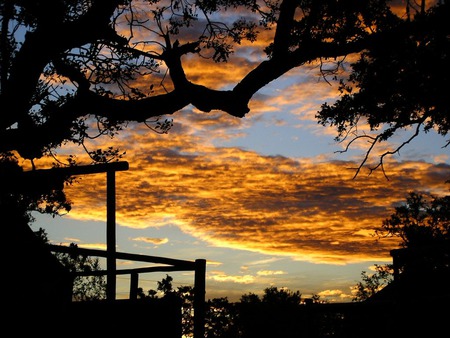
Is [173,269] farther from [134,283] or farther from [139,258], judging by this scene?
[134,283]

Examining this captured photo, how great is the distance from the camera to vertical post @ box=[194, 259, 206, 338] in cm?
1153

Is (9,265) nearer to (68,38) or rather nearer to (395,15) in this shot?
(68,38)

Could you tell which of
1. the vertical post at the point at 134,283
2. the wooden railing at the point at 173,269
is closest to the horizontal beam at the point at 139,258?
the wooden railing at the point at 173,269

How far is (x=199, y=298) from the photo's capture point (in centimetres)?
1159

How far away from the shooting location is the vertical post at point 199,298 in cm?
1153

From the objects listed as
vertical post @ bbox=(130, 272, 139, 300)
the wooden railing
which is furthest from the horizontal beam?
vertical post @ bbox=(130, 272, 139, 300)

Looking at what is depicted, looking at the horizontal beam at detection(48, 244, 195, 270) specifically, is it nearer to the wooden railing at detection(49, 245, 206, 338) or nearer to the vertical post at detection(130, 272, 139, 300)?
the wooden railing at detection(49, 245, 206, 338)

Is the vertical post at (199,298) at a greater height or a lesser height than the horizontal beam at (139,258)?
lesser

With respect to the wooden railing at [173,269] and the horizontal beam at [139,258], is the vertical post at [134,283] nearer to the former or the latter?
the wooden railing at [173,269]

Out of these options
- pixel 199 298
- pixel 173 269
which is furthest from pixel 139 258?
pixel 199 298

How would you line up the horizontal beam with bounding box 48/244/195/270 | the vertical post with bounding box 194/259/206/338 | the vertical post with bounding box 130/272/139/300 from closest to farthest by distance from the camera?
1. the vertical post with bounding box 194/259/206/338
2. the horizontal beam with bounding box 48/244/195/270
3. the vertical post with bounding box 130/272/139/300

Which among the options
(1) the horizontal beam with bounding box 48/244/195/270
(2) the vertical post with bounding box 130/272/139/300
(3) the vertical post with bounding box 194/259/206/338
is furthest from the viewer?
(2) the vertical post with bounding box 130/272/139/300

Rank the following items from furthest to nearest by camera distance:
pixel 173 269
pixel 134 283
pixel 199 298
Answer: pixel 134 283 < pixel 173 269 < pixel 199 298

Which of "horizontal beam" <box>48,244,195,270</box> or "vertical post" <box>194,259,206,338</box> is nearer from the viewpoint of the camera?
"vertical post" <box>194,259,206,338</box>
